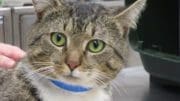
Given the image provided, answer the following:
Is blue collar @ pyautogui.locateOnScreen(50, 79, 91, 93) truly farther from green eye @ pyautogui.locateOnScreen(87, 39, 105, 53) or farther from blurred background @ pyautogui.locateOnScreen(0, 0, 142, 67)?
blurred background @ pyautogui.locateOnScreen(0, 0, 142, 67)

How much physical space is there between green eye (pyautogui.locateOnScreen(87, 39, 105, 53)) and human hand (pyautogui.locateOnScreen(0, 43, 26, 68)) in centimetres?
31

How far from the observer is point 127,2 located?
3.85 feet

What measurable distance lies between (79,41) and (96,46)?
0.04m

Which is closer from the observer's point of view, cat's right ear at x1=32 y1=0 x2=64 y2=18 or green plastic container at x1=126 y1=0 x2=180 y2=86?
cat's right ear at x1=32 y1=0 x2=64 y2=18

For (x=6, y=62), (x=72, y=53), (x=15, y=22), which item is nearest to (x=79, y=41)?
(x=72, y=53)

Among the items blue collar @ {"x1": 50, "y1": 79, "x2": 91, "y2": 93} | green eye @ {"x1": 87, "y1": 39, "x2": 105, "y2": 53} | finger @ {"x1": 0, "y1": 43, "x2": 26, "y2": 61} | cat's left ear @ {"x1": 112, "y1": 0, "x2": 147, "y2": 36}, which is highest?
cat's left ear @ {"x1": 112, "y1": 0, "x2": 147, "y2": 36}

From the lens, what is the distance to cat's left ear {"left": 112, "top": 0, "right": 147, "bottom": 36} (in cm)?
76

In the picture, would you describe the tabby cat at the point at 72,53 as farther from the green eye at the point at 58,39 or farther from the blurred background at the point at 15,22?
the blurred background at the point at 15,22

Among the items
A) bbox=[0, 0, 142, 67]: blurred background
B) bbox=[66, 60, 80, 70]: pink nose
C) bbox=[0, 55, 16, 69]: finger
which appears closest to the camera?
bbox=[66, 60, 80, 70]: pink nose

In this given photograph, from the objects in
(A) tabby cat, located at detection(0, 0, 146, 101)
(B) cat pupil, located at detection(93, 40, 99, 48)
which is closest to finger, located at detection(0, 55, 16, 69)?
(A) tabby cat, located at detection(0, 0, 146, 101)

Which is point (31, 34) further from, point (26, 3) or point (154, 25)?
point (26, 3)

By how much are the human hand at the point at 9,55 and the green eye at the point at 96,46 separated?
A: 0.31 m

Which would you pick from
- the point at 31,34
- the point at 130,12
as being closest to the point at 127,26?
the point at 130,12

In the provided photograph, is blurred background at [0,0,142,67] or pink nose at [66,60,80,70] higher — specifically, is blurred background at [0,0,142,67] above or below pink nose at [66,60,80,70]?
below
